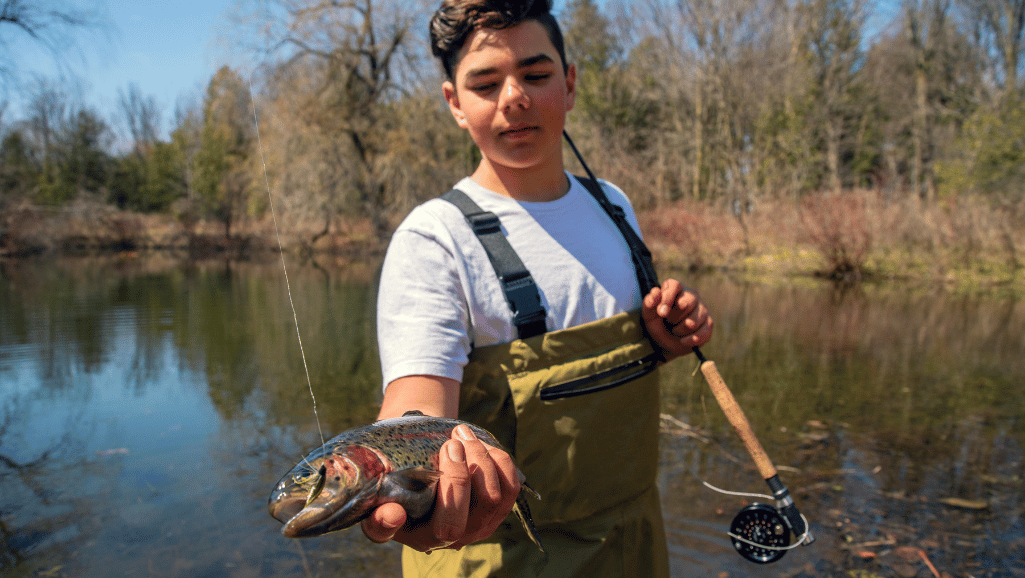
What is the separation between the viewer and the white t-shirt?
1.51m

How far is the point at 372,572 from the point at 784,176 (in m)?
28.8

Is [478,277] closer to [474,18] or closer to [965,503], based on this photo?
[474,18]

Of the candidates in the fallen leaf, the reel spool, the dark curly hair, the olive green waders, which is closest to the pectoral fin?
the olive green waders

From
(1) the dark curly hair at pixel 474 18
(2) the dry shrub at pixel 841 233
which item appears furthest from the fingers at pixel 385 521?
(2) the dry shrub at pixel 841 233

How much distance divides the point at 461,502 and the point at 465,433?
0.13m

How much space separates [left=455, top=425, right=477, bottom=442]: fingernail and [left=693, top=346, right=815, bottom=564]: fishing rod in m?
1.19

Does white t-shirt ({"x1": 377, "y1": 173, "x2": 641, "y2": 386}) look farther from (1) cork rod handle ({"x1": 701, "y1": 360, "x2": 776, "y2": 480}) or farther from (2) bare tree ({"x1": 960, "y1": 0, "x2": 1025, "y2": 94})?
(2) bare tree ({"x1": 960, "y1": 0, "x2": 1025, "y2": 94})

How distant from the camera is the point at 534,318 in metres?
1.70

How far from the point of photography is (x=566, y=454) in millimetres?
1722

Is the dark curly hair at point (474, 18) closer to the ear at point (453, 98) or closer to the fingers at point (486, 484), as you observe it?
the ear at point (453, 98)

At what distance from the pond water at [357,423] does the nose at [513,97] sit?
1.19 metres

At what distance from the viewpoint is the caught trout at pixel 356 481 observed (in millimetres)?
1011

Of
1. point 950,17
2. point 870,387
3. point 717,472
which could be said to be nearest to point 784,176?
point 950,17

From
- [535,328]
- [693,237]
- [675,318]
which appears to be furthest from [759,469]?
[693,237]
